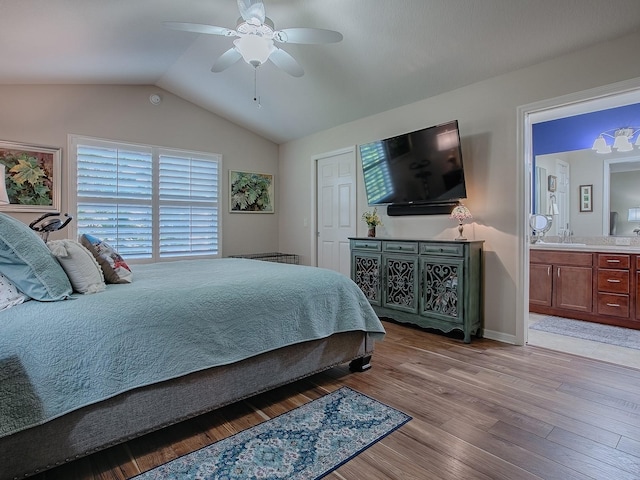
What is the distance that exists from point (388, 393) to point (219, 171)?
419 centimetres

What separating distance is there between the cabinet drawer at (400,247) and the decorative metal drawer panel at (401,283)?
0.26 ft

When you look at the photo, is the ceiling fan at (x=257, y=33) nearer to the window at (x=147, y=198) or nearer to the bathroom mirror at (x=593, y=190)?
the window at (x=147, y=198)

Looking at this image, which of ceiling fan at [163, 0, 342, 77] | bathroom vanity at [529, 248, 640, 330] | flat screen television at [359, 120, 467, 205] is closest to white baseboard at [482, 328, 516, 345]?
flat screen television at [359, 120, 467, 205]

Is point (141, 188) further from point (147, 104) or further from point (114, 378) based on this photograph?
point (114, 378)

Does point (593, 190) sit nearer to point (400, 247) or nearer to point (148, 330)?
point (400, 247)

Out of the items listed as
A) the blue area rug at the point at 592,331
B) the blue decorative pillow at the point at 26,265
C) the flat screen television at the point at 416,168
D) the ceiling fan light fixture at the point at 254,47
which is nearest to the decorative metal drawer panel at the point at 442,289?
the flat screen television at the point at 416,168

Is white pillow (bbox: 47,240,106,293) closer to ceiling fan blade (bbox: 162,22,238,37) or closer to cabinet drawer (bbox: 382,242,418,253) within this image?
ceiling fan blade (bbox: 162,22,238,37)

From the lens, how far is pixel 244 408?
6.92 ft

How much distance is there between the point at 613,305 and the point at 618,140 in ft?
6.50

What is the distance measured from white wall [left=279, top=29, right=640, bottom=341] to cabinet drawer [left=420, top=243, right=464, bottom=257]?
375 mm

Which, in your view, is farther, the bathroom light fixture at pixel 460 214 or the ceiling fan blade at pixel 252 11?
the bathroom light fixture at pixel 460 214

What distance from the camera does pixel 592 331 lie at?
3705mm

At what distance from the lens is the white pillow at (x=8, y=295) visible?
152 centimetres

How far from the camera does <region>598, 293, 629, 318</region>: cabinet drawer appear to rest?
12.4 feet
